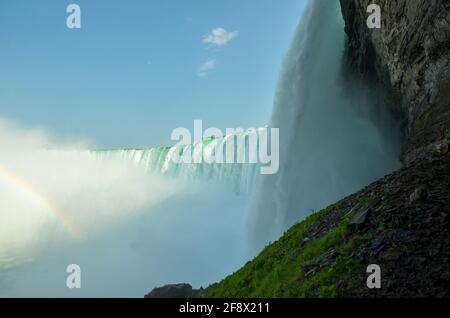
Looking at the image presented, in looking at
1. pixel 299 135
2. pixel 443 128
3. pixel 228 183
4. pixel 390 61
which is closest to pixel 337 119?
pixel 299 135

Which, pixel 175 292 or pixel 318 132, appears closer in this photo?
pixel 175 292

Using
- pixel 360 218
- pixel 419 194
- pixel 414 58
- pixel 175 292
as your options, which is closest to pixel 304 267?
pixel 360 218

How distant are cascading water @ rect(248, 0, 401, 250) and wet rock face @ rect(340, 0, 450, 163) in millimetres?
6991

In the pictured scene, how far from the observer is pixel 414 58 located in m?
22.0

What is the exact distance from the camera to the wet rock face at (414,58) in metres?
16.5

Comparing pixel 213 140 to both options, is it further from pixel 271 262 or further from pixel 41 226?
pixel 271 262

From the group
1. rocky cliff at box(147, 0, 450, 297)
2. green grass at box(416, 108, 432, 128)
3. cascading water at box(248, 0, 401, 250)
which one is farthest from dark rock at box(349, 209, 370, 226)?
cascading water at box(248, 0, 401, 250)

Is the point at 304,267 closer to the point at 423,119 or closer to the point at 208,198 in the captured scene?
the point at 423,119

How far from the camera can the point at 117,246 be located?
8794 cm

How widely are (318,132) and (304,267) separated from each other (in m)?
30.7

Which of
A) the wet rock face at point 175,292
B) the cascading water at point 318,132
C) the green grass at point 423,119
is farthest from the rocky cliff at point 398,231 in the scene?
the cascading water at point 318,132

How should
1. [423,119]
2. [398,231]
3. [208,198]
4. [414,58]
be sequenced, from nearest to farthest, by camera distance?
[398,231]
[423,119]
[414,58]
[208,198]

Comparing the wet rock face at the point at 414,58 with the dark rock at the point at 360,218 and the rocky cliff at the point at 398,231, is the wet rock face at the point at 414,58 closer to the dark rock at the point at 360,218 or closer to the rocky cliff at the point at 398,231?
the rocky cliff at the point at 398,231

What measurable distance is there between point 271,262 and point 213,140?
99955mm
